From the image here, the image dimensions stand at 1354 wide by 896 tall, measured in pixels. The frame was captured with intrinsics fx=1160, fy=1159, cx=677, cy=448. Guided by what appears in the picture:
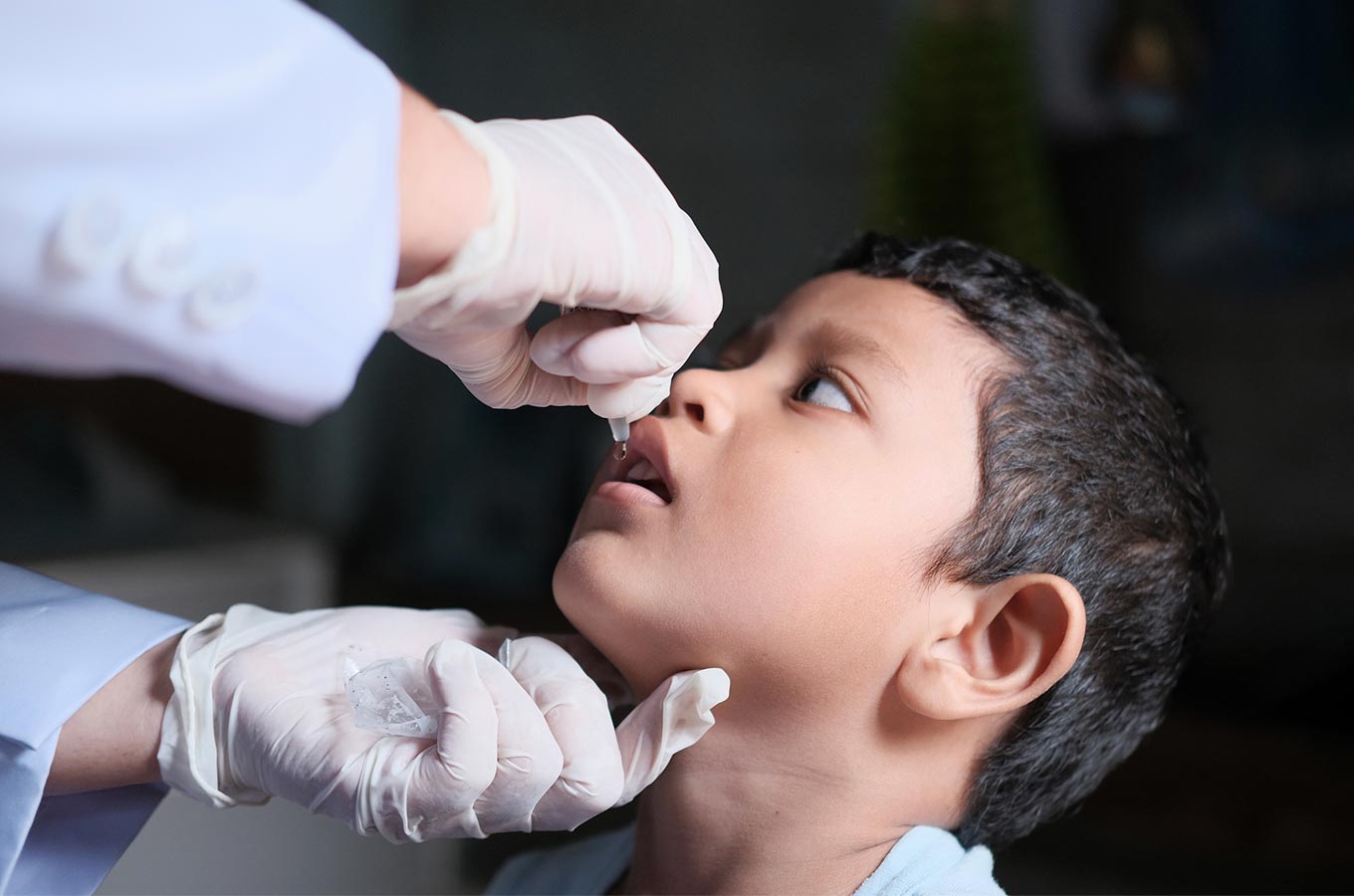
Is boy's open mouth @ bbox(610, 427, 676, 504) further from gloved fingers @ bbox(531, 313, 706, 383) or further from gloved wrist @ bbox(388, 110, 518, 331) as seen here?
gloved wrist @ bbox(388, 110, 518, 331)

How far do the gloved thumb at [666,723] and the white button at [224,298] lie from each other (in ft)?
1.43

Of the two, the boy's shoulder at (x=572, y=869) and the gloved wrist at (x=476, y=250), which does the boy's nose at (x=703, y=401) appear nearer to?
the gloved wrist at (x=476, y=250)

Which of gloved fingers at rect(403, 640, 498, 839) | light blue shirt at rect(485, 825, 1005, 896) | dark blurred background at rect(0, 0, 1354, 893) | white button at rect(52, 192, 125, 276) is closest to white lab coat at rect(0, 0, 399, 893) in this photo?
white button at rect(52, 192, 125, 276)

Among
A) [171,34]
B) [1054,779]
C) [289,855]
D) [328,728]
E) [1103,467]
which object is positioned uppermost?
[171,34]

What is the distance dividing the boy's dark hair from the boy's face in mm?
44

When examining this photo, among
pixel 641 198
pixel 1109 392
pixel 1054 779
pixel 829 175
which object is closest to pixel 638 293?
pixel 641 198

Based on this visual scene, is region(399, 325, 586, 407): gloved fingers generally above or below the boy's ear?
above

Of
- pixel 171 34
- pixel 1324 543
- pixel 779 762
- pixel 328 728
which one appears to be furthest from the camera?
pixel 1324 543

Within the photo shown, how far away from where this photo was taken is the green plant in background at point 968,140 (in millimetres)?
2707

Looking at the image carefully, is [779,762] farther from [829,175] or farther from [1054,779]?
[829,175]

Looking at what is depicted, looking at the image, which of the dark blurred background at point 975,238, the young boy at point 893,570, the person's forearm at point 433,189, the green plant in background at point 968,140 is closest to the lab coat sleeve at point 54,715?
the young boy at point 893,570

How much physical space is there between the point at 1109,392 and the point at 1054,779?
1.22 ft

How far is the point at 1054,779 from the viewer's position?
1.10 m

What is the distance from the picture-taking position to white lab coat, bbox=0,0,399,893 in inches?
22.3
